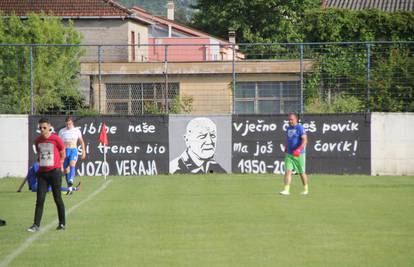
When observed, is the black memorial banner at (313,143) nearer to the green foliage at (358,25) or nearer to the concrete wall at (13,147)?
the concrete wall at (13,147)

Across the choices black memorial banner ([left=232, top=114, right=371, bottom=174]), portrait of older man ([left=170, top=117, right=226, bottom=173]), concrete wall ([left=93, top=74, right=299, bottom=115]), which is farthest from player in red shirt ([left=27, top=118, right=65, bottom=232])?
concrete wall ([left=93, top=74, right=299, bottom=115])

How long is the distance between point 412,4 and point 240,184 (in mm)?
38661

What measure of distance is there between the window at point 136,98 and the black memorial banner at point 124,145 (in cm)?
176

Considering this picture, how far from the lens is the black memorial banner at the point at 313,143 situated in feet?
90.9

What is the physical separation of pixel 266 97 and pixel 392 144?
600 centimetres

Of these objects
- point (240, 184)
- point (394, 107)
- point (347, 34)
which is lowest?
point (240, 184)

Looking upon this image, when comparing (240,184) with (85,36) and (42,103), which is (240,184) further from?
(85,36)

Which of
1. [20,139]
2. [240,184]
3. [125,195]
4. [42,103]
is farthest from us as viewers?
[42,103]

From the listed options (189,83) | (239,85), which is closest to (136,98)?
(239,85)

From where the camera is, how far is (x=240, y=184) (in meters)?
23.7

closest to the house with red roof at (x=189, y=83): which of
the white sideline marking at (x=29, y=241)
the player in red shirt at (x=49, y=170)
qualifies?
the white sideline marking at (x=29, y=241)

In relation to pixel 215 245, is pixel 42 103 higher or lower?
higher

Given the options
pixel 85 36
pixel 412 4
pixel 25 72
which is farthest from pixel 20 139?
pixel 412 4

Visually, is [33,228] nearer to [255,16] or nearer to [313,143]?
[313,143]
